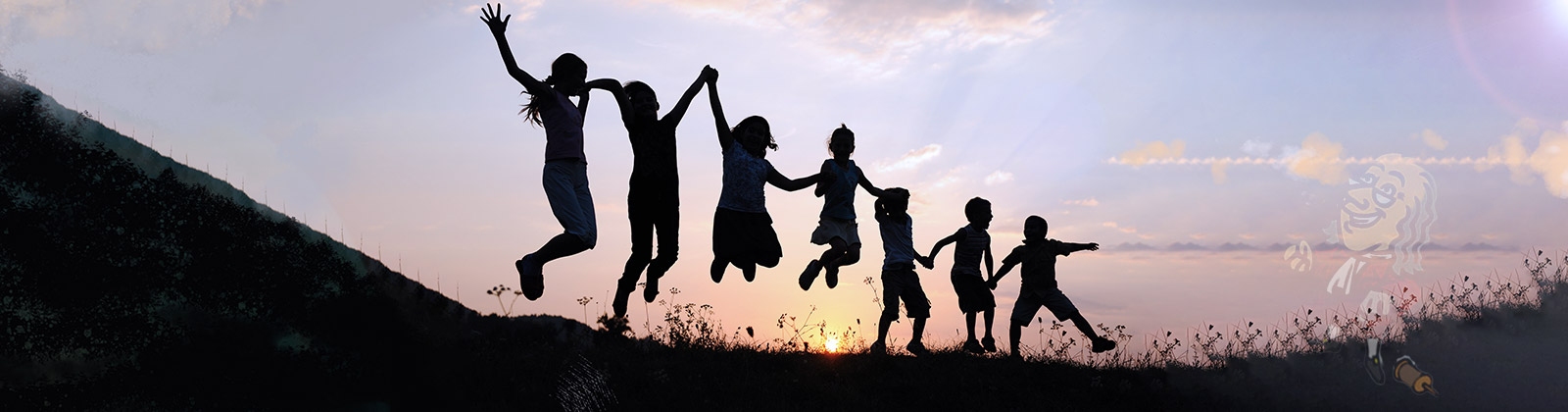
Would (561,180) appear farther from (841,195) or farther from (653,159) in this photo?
(841,195)

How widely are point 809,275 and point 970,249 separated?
2939mm

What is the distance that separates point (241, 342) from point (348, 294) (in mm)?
1091

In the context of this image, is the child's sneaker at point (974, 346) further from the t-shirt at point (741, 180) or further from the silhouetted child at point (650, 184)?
the silhouetted child at point (650, 184)

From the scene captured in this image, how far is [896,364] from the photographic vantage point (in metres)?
11.0

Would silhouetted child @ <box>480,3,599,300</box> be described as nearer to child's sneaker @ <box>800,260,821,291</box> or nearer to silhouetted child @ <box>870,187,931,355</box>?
child's sneaker @ <box>800,260,821,291</box>

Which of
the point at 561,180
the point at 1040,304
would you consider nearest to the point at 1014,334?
the point at 1040,304

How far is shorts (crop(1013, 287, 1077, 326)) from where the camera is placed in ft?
43.1

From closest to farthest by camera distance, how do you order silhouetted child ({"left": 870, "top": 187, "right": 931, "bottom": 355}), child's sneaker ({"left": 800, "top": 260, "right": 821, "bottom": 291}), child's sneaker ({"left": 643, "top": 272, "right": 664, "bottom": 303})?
child's sneaker ({"left": 643, "top": 272, "right": 664, "bottom": 303}) < child's sneaker ({"left": 800, "top": 260, "right": 821, "bottom": 291}) < silhouetted child ({"left": 870, "top": 187, "right": 931, "bottom": 355})

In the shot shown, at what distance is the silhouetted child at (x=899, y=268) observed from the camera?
12617mm

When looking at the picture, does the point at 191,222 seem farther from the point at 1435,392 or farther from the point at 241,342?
the point at 1435,392

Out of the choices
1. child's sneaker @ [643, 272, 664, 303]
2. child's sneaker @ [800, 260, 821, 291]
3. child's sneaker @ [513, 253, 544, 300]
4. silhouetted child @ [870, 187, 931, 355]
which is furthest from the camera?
silhouetted child @ [870, 187, 931, 355]

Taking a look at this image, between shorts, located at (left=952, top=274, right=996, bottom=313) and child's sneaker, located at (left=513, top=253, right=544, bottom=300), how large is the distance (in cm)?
644

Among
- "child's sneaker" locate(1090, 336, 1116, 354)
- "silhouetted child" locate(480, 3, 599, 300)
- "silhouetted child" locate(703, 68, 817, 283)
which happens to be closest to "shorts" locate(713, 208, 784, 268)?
"silhouetted child" locate(703, 68, 817, 283)

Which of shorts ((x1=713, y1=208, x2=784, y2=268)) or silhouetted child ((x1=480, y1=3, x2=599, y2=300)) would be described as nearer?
silhouetted child ((x1=480, y1=3, x2=599, y2=300))
